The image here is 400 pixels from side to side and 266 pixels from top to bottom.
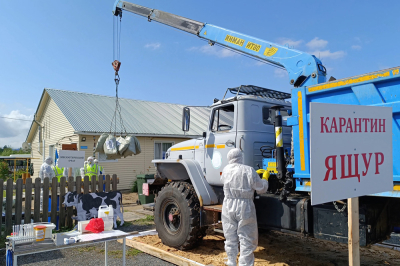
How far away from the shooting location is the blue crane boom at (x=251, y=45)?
17.3ft

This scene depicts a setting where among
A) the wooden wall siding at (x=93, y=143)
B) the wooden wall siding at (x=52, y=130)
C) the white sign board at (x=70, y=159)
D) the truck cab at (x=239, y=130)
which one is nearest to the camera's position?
the truck cab at (x=239, y=130)

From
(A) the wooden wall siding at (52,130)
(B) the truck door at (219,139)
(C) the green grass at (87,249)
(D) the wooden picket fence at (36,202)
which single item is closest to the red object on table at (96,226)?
(C) the green grass at (87,249)

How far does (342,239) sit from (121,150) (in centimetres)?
758

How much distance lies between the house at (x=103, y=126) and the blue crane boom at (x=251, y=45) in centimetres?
813

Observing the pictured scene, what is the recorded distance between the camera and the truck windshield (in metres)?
5.85

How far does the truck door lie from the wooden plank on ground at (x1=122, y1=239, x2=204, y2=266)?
56.9 inches

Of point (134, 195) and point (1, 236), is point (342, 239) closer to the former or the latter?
point (1, 236)

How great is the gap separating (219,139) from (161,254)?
2.27 m

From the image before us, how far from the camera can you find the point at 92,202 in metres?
7.57

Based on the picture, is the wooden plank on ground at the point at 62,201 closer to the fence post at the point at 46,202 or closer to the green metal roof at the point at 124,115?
the fence post at the point at 46,202

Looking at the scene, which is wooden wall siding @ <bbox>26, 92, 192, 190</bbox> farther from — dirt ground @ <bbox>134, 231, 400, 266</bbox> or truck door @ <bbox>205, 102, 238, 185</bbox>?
truck door @ <bbox>205, 102, 238, 185</bbox>

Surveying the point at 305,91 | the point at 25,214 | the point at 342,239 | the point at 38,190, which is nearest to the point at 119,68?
the point at 38,190

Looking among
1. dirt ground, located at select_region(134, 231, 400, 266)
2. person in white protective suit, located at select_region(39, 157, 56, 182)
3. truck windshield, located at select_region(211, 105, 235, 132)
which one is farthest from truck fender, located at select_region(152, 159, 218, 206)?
person in white protective suit, located at select_region(39, 157, 56, 182)

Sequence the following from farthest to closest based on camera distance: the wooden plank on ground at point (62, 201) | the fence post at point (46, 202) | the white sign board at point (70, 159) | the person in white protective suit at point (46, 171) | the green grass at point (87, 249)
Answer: the white sign board at point (70, 159) → the person in white protective suit at point (46, 171) → the wooden plank on ground at point (62, 201) → the fence post at point (46, 202) → the green grass at point (87, 249)
